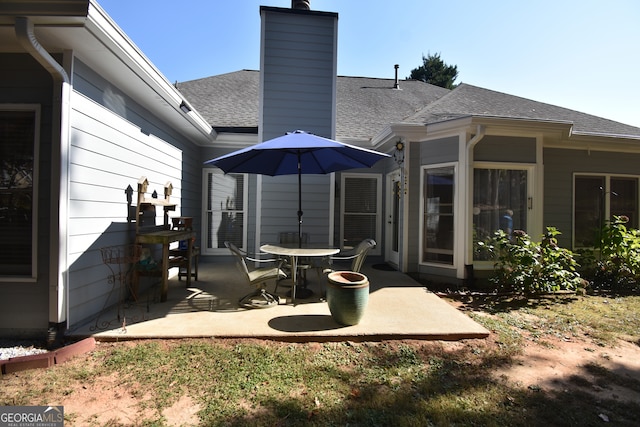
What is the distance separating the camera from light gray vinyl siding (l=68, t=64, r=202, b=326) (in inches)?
119

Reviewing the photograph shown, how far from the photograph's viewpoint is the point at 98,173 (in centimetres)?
336

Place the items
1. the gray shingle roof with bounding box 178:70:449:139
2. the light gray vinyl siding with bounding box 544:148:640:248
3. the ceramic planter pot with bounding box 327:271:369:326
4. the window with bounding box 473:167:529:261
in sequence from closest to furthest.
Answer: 1. the ceramic planter pot with bounding box 327:271:369:326
2. the window with bounding box 473:167:529:261
3. the light gray vinyl siding with bounding box 544:148:640:248
4. the gray shingle roof with bounding box 178:70:449:139

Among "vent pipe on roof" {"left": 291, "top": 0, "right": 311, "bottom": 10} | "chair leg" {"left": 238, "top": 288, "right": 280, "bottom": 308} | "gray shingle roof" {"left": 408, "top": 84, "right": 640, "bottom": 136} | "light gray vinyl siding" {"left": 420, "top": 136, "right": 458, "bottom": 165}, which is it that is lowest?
"chair leg" {"left": 238, "top": 288, "right": 280, "bottom": 308}

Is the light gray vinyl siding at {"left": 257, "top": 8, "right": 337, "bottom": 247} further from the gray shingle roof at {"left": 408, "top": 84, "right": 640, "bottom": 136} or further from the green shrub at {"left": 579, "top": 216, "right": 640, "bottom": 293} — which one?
the green shrub at {"left": 579, "top": 216, "right": 640, "bottom": 293}

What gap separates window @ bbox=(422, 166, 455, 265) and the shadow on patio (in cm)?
117

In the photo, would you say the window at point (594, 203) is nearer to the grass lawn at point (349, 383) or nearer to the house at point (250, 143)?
the house at point (250, 143)

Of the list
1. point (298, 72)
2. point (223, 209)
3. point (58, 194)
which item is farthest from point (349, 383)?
point (298, 72)

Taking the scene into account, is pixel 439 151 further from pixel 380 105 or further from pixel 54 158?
pixel 54 158

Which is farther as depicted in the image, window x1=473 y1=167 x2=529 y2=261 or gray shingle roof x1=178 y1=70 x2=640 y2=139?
gray shingle roof x1=178 y1=70 x2=640 y2=139

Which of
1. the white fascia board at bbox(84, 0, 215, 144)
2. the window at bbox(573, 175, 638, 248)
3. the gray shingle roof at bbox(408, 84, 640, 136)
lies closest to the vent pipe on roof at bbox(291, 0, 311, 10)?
the gray shingle roof at bbox(408, 84, 640, 136)

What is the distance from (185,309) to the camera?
3.77 metres

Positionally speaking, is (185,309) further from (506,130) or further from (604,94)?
(604,94)

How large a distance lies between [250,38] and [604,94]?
883 cm

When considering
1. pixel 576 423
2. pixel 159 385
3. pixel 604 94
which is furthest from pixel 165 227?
pixel 604 94
